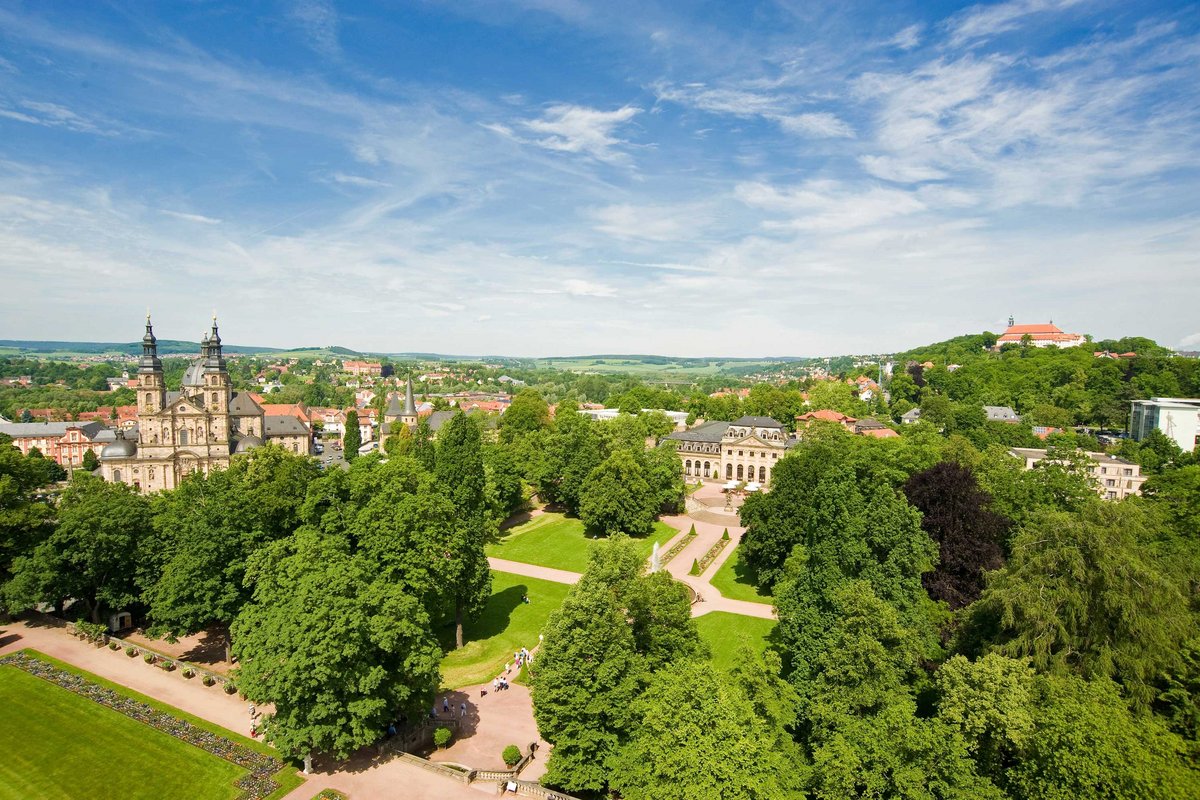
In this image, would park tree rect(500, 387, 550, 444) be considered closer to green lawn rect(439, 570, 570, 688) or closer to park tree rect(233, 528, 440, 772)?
green lawn rect(439, 570, 570, 688)

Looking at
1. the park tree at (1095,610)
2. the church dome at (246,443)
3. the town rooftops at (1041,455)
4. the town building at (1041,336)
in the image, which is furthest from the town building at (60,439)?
the town building at (1041,336)

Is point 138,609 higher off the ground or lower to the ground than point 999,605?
lower

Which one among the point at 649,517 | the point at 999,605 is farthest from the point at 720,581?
the point at 999,605

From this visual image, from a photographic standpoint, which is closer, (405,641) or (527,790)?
(527,790)

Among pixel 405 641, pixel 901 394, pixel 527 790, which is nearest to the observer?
pixel 527 790

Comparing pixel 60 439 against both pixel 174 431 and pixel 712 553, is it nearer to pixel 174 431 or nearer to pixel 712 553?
pixel 174 431

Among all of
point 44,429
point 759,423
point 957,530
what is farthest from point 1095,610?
point 44,429

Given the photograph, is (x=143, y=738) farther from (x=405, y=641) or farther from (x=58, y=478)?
(x=58, y=478)
